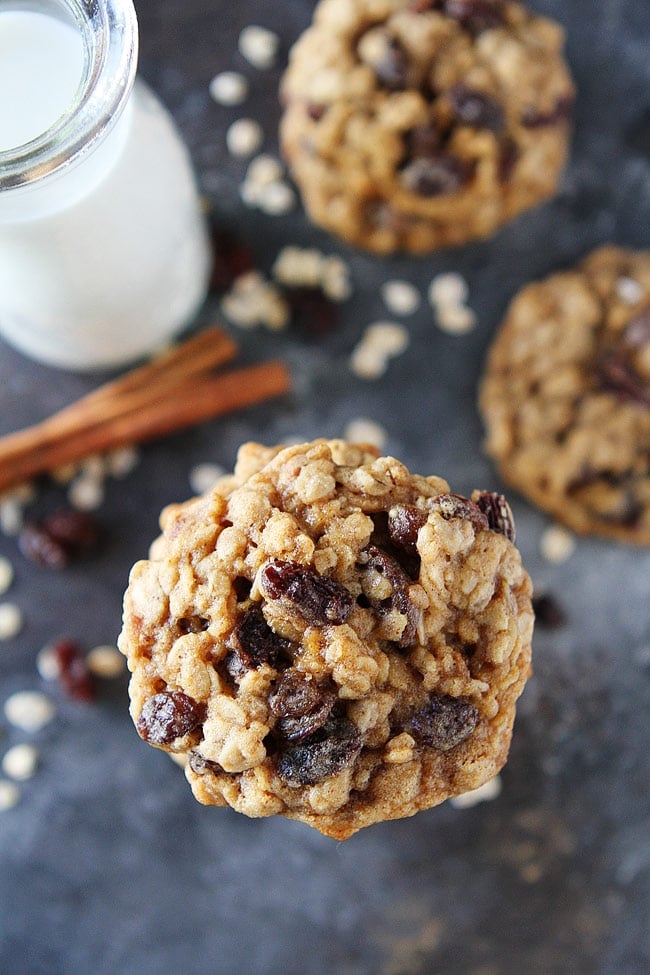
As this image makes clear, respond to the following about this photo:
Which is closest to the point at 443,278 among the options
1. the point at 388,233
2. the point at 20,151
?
the point at 388,233

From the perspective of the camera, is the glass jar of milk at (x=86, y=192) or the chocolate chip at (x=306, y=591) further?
the glass jar of milk at (x=86, y=192)

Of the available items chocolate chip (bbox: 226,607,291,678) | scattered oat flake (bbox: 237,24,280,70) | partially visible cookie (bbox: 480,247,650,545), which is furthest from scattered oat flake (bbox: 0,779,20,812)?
scattered oat flake (bbox: 237,24,280,70)

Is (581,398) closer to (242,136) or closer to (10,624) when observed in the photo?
(242,136)

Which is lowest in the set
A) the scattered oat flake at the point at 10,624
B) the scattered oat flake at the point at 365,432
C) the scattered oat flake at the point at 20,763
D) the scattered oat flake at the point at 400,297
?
the scattered oat flake at the point at 20,763

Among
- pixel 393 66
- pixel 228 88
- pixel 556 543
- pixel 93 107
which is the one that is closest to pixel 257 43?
pixel 228 88

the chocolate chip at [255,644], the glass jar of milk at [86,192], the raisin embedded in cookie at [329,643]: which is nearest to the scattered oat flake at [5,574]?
the glass jar of milk at [86,192]

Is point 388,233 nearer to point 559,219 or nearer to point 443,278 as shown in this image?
point 443,278

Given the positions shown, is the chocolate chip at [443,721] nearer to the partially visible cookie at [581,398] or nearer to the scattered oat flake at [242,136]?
the partially visible cookie at [581,398]
